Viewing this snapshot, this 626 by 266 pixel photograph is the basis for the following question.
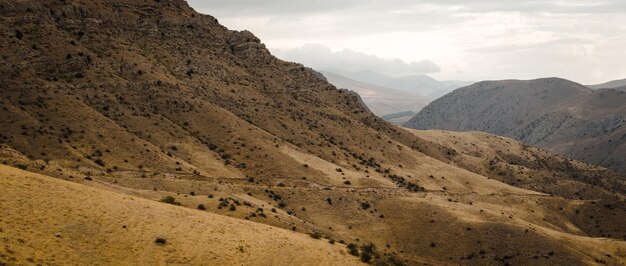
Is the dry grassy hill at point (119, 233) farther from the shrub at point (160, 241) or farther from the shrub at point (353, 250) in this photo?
the shrub at point (353, 250)

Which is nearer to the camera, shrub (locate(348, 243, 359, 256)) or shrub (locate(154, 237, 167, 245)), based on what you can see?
shrub (locate(154, 237, 167, 245))

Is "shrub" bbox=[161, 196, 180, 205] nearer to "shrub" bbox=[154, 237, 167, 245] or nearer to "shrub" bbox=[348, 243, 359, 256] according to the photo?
"shrub" bbox=[154, 237, 167, 245]

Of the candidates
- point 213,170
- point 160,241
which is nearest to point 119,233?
point 160,241

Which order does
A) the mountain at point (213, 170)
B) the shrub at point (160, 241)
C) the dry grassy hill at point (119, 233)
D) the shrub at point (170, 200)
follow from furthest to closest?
the shrub at point (170, 200) < the mountain at point (213, 170) < the shrub at point (160, 241) < the dry grassy hill at point (119, 233)

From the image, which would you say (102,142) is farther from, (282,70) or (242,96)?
(282,70)

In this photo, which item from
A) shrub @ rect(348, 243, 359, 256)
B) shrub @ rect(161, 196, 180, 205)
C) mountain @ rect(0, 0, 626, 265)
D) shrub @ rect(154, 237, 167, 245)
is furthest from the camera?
shrub @ rect(161, 196, 180, 205)

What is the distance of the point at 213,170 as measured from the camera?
83.6m

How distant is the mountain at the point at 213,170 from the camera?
40.7 meters

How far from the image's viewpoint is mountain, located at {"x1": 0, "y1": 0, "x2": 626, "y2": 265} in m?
40.7

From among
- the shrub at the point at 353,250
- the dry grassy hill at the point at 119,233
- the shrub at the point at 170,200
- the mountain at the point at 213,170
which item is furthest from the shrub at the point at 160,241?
the shrub at the point at 353,250

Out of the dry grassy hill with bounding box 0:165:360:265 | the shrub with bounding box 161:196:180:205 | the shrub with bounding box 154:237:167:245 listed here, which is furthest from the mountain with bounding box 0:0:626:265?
the shrub with bounding box 161:196:180:205

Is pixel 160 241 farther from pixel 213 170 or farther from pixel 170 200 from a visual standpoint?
pixel 213 170

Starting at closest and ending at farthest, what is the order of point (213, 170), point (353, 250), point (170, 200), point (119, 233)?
point (119, 233)
point (353, 250)
point (170, 200)
point (213, 170)

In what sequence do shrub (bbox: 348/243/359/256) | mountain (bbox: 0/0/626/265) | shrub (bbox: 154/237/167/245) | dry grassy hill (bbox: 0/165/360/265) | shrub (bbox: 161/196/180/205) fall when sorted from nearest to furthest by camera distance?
dry grassy hill (bbox: 0/165/360/265), shrub (bbox: 154/237/167/245), mountain (bbox: 0/0/626/265), shrub (bbox: 348/243/359/256), shrub (bbox: 161/196/180/205)
